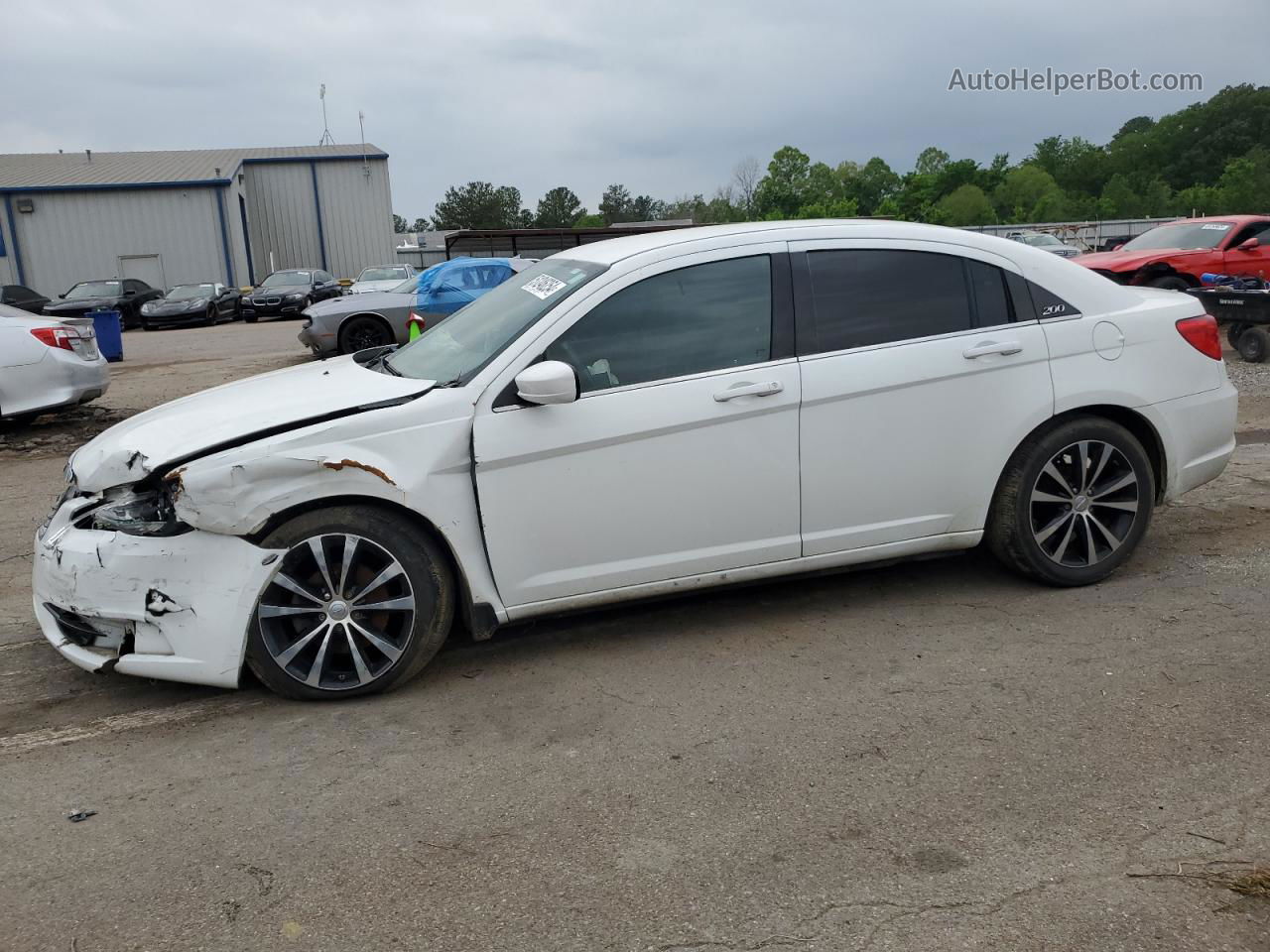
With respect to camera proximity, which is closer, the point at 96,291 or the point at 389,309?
the point at 389,309

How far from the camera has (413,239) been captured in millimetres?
66938

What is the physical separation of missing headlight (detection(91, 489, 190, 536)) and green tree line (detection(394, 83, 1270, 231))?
208ft

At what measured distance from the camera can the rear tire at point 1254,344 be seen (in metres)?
12.2

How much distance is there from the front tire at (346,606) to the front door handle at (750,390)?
1.29 m

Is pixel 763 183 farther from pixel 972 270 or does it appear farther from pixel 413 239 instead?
pixel 972 270

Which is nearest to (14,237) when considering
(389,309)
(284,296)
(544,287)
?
(284,296)

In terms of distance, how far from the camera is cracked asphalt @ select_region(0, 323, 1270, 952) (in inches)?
104

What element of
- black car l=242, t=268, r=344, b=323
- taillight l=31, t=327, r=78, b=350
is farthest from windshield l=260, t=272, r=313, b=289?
taillight l=31, t=327, r=78, b=350

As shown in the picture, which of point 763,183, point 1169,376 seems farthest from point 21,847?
point 763,183

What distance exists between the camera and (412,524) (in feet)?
13.0

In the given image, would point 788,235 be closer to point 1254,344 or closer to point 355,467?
point 355,467

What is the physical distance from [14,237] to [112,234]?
3251mm

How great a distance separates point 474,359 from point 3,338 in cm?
737

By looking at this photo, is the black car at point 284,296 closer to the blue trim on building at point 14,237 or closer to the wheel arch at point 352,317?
the blue trim on building at point 14,237
